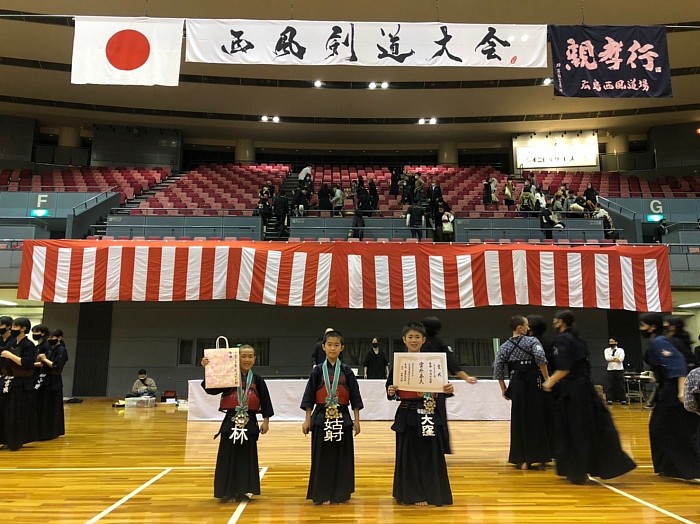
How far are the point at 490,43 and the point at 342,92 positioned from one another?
1234 centimetres

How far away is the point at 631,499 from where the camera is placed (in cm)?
445

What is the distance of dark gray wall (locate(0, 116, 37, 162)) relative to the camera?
874 inches

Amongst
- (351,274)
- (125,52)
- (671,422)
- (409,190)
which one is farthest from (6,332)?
(409,190)

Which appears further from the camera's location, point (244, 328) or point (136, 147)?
point (136, 147)

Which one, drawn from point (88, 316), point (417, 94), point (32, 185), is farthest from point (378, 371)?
point (32, 185)

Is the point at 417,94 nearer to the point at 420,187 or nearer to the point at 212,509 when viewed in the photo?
the point at 420,187

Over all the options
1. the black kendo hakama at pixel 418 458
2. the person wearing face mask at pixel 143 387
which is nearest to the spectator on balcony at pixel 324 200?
the person wearing face mask at pixel 143 387

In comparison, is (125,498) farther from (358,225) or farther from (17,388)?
(358,225)

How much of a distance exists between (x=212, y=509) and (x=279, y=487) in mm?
925

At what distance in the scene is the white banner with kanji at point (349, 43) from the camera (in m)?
8.38

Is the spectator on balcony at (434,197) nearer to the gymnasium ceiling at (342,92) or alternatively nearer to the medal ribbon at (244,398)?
the gymnasium ceiling at (342,92)

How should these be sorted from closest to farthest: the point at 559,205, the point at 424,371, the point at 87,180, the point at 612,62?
the point at 424,371 < the point at 612,62 < the point at 559,205 < the point at 87,180

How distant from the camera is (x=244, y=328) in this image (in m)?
14.9

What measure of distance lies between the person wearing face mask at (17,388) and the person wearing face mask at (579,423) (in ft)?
22.5
